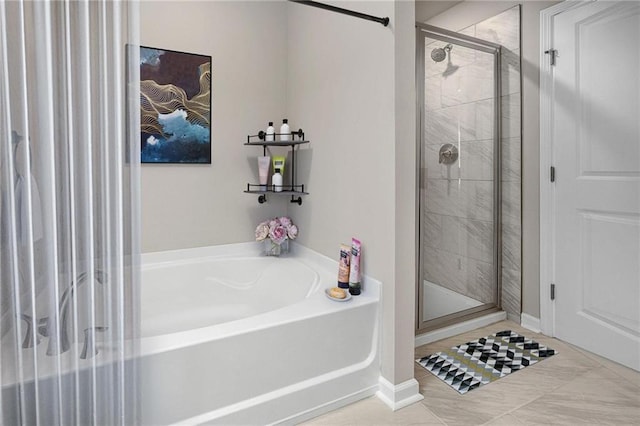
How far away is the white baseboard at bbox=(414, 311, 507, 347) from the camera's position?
98.1 inches

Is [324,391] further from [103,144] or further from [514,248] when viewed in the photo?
[514,248]

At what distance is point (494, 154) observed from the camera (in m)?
2.77

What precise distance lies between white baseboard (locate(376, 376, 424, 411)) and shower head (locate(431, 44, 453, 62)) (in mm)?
1939

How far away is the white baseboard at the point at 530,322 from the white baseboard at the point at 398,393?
122 cm

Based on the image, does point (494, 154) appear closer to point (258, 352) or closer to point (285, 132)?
point (285, 132)

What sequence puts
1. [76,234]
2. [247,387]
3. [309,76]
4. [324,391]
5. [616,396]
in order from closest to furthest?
[76,234]
[247,387]
[324,391]
[616,396]
[309,76]

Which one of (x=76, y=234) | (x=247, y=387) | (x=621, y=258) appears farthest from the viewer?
(x=621, y=258)

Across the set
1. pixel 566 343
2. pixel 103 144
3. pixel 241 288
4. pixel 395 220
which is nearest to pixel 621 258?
pixel 566 343

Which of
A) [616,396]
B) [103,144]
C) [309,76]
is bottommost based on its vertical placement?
[616,396]

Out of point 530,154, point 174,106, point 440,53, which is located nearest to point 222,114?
point 174,106

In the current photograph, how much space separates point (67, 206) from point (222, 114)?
168 centimetres

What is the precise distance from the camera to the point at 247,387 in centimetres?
160

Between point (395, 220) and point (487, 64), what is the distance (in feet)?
5.39

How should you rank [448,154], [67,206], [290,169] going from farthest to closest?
[290,169] < [448,154] < [67,206]
